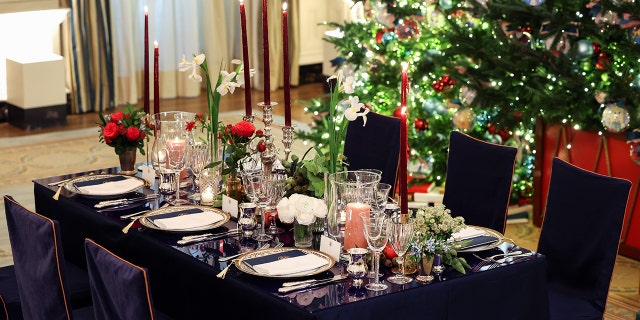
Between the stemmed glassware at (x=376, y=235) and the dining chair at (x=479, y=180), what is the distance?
1103 millimetres

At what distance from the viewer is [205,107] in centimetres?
881

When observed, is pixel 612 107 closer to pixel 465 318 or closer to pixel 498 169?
pixel 498 169

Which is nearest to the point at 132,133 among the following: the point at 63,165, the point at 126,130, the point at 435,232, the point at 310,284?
the point at 126,130

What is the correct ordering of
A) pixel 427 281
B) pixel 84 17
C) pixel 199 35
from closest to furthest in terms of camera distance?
pixel 427 281
pixel 84 17
pixel 199 35

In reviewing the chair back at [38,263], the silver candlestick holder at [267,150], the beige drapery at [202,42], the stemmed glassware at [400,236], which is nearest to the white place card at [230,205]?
the silver candlestick holder at [267,150]

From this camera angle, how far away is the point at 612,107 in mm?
4492

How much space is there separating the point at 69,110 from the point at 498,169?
18.3ft

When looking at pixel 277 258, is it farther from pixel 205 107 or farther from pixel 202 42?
pixel 202 42

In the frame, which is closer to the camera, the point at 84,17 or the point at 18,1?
the point at 18,1

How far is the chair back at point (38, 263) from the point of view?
291 cm

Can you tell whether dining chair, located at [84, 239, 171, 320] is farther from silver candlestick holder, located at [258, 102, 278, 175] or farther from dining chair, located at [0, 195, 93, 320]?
silver candlestick holder, located at [258, 102, 278, 175]

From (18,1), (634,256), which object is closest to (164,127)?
(634,256)

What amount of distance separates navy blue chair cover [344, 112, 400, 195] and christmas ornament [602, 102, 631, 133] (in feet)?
3.29

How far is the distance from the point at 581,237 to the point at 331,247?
0.94 meters
